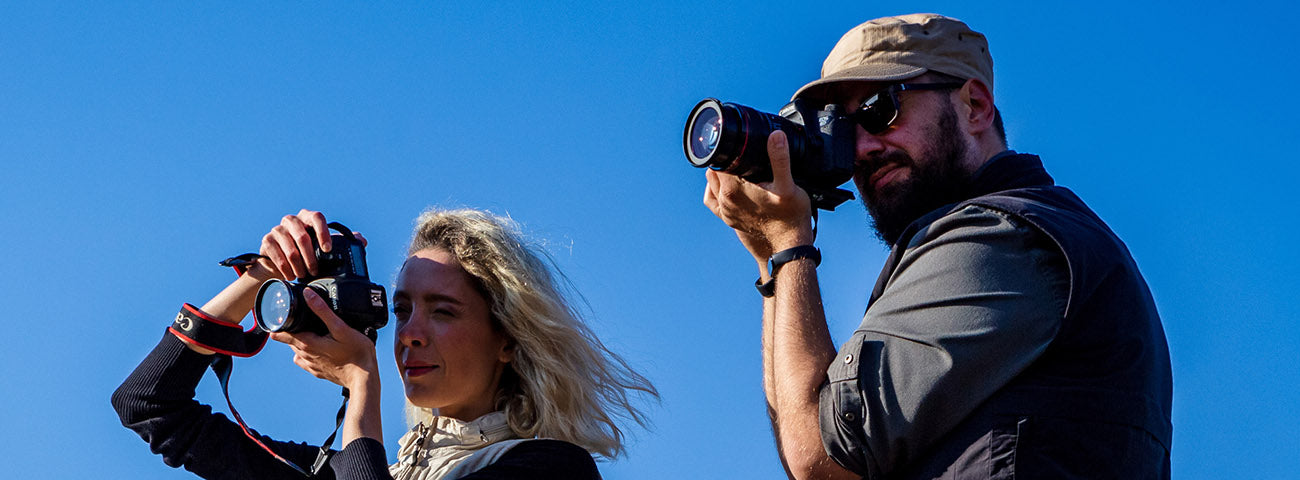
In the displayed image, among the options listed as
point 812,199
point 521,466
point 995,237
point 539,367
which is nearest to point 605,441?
point 539,367

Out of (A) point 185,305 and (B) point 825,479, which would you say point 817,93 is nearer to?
(B) point 825,479

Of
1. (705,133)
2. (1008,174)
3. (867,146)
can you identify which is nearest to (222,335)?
(705,133)

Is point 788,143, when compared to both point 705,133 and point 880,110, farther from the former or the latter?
point 880,110

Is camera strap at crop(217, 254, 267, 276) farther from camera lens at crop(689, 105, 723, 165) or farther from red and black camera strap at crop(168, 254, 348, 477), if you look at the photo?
camera lens at crop(689, 105, 723, 165)

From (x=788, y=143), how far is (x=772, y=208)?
22 cm

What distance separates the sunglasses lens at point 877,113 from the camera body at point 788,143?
0.04 m

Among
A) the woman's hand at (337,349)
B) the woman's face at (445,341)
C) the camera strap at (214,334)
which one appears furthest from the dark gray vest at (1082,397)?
the camera strap at (214,334)

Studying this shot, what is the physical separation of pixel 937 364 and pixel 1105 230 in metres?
0.72

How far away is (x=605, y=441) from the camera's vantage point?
480cm

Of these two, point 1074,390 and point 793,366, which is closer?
point 1074,390

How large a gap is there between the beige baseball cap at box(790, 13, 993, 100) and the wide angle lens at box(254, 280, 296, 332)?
1.75m

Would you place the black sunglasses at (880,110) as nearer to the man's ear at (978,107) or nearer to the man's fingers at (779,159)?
the man's ear at (978,107)

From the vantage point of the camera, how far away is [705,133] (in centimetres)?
392

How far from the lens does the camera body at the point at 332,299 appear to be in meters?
4.16
